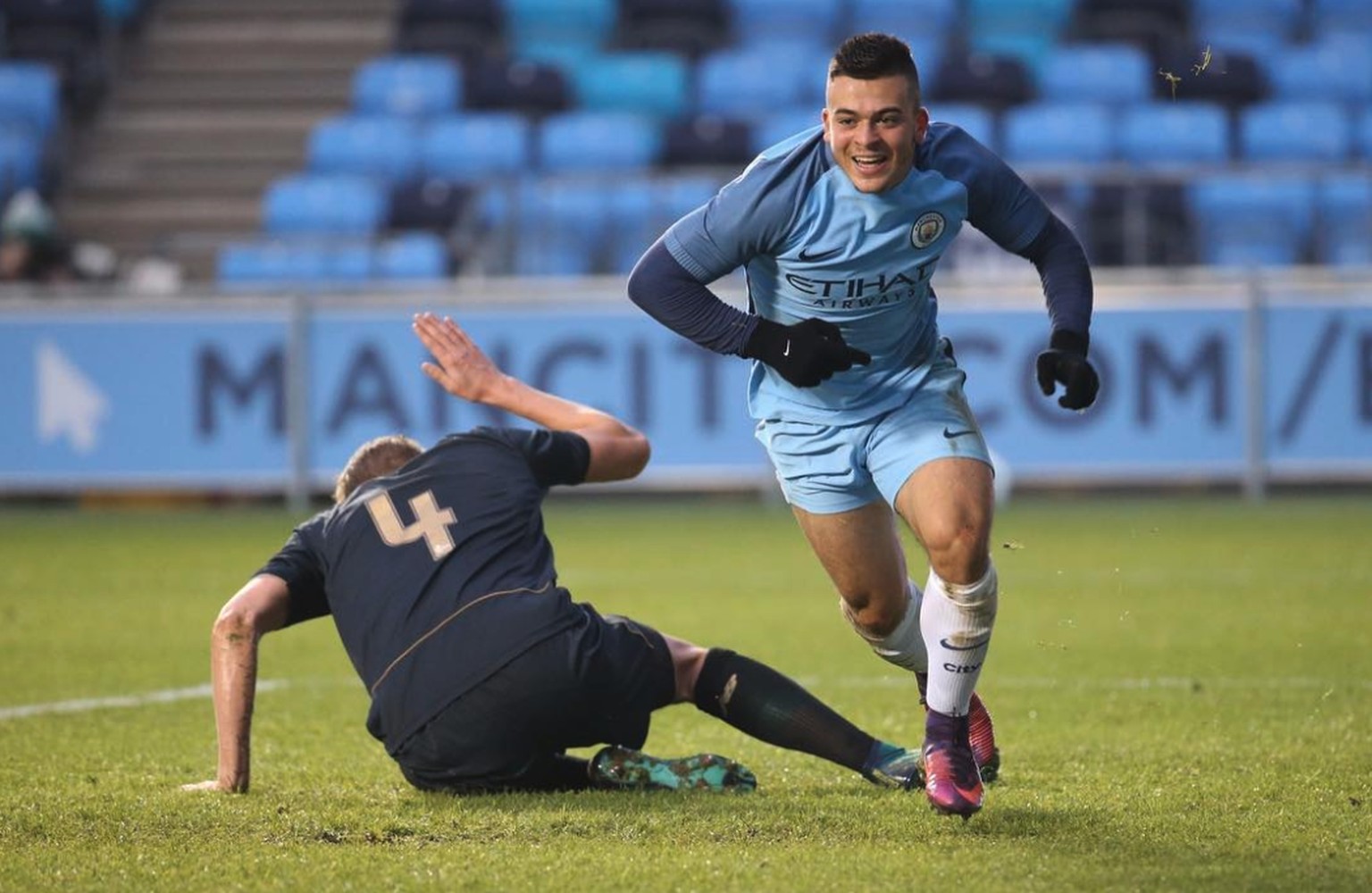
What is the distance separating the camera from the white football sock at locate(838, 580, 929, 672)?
5391mm

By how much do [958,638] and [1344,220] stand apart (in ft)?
36.4

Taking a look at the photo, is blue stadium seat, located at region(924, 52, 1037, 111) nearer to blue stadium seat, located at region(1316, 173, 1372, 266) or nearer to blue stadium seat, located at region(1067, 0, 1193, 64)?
blue stadium seat, located at region(1067, 0, 1193, 64)

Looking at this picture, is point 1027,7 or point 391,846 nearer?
point 391,846

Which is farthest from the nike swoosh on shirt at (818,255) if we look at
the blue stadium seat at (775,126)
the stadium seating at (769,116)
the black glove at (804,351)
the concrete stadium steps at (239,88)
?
the concrete stadium steps at (239,88)

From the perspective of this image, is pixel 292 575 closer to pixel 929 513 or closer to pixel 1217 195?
pixel 929 513

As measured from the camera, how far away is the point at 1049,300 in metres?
5.02

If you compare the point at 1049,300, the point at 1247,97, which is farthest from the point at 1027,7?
the point at 1049,300

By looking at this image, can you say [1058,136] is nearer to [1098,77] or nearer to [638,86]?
[1098,77]

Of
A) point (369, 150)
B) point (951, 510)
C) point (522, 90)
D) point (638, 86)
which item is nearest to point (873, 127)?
point (951, 510)

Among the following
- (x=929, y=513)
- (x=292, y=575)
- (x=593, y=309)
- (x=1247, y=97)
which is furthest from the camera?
(x=1247, y=97)

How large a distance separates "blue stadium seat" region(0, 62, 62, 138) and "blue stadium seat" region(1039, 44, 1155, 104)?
9050 mm

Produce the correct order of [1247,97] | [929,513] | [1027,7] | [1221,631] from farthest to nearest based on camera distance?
[1027,7] < [1247,97] < [1221,631] < [929,513]

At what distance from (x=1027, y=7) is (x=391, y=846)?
16434 millimetres

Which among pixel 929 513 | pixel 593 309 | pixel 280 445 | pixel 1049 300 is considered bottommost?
pixel 280 445
